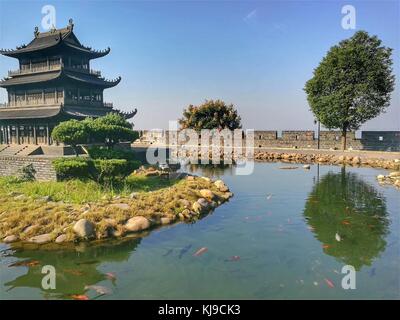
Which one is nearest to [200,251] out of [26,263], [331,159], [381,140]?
[26,263]

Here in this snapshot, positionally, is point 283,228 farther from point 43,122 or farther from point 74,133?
point 43,122

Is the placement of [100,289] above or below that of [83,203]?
below

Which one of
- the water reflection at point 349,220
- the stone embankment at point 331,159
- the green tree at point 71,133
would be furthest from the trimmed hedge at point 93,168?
the stone embankment at point 331,159

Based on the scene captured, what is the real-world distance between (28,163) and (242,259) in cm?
1350

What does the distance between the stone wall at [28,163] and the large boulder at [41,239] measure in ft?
21.9

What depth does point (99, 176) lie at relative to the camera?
1425 centimetres

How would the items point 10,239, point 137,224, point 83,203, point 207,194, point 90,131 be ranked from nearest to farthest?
point 10,239 < point 137,224 < point 83,203 < point 207,194 < point 90,131

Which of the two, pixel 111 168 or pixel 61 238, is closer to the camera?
pixel 61 238

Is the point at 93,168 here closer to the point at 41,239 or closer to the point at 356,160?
the point at 41,239

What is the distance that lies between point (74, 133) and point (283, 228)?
994cm

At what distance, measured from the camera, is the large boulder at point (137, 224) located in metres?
10.2

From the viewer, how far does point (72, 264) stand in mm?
8023

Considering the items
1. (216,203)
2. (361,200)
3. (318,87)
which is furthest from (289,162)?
(216,203)

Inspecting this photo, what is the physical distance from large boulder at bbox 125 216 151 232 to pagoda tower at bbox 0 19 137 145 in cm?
1662
